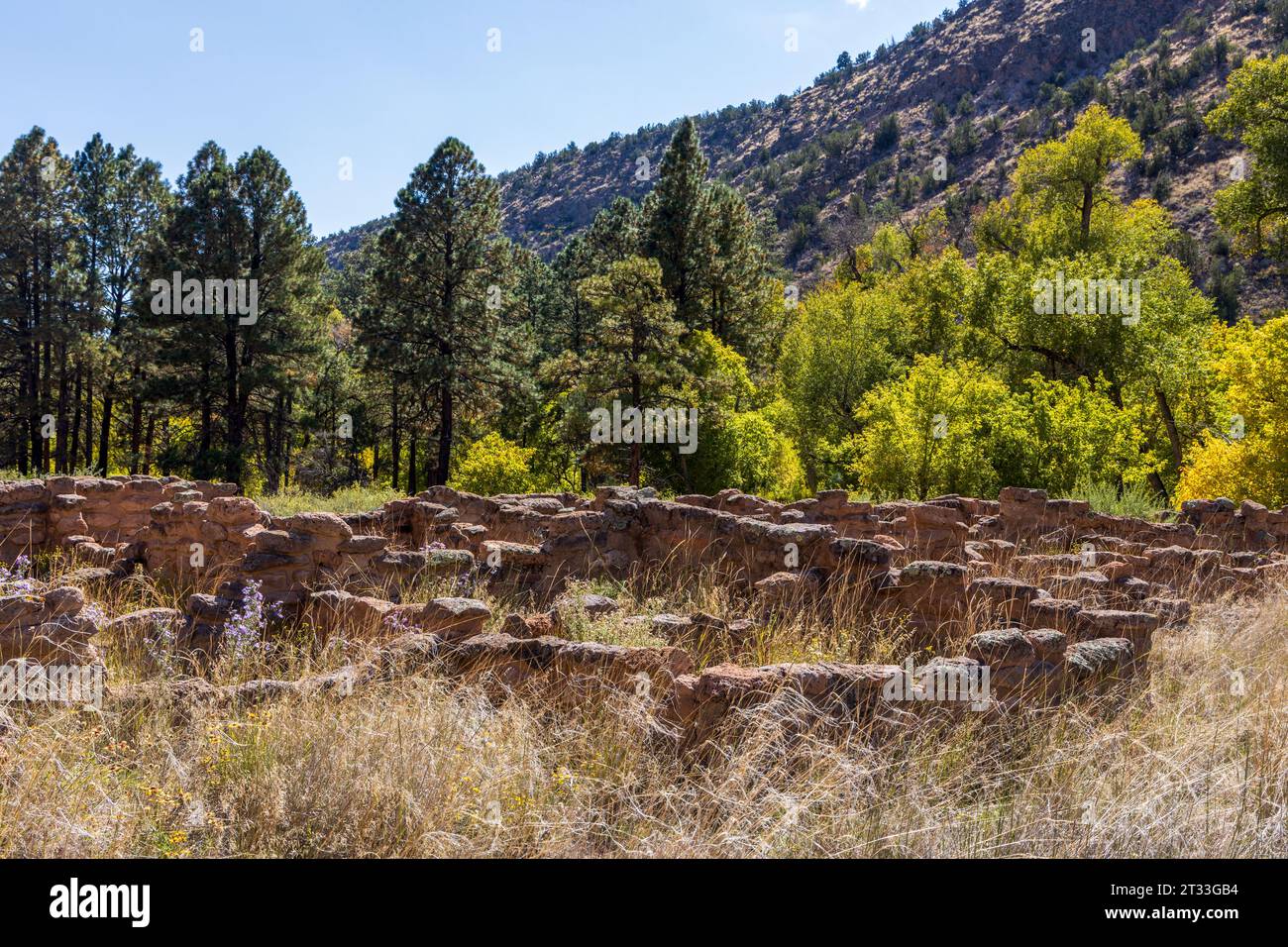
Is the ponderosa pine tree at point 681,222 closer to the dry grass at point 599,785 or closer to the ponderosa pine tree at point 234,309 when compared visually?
the ponderosa pine tree at point 234,309

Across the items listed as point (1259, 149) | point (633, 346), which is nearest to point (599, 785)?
point (633, 346)

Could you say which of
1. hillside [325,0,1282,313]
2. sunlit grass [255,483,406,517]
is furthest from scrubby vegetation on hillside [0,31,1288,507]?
hillside [325,0,1282,313]

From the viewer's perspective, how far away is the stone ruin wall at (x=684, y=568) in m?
5.27

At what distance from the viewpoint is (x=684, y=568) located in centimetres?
896

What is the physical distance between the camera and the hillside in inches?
2527

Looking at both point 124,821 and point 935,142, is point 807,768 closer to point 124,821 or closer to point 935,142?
point 124,821

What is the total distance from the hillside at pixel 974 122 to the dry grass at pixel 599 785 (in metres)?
59.1

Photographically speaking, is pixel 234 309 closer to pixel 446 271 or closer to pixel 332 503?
pixel 446 271

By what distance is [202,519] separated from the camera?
10.0 metres

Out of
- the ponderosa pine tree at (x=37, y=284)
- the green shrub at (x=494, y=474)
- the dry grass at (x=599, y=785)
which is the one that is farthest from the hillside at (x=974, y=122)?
the dry grass at (x=599, y=785)

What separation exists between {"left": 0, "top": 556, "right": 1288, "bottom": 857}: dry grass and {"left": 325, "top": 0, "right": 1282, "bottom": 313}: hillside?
59117mm

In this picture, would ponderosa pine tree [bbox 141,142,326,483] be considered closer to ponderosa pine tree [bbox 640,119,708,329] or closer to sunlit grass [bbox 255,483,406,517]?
sunlit grass [bbox 255,483,406,517]

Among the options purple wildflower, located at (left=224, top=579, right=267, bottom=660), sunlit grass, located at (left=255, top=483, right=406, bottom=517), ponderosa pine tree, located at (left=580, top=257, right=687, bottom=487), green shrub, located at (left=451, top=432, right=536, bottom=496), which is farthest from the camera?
green shrub, located at (left=451, top=432, right=536, bottom=496)

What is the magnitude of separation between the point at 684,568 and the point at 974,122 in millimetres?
107262
